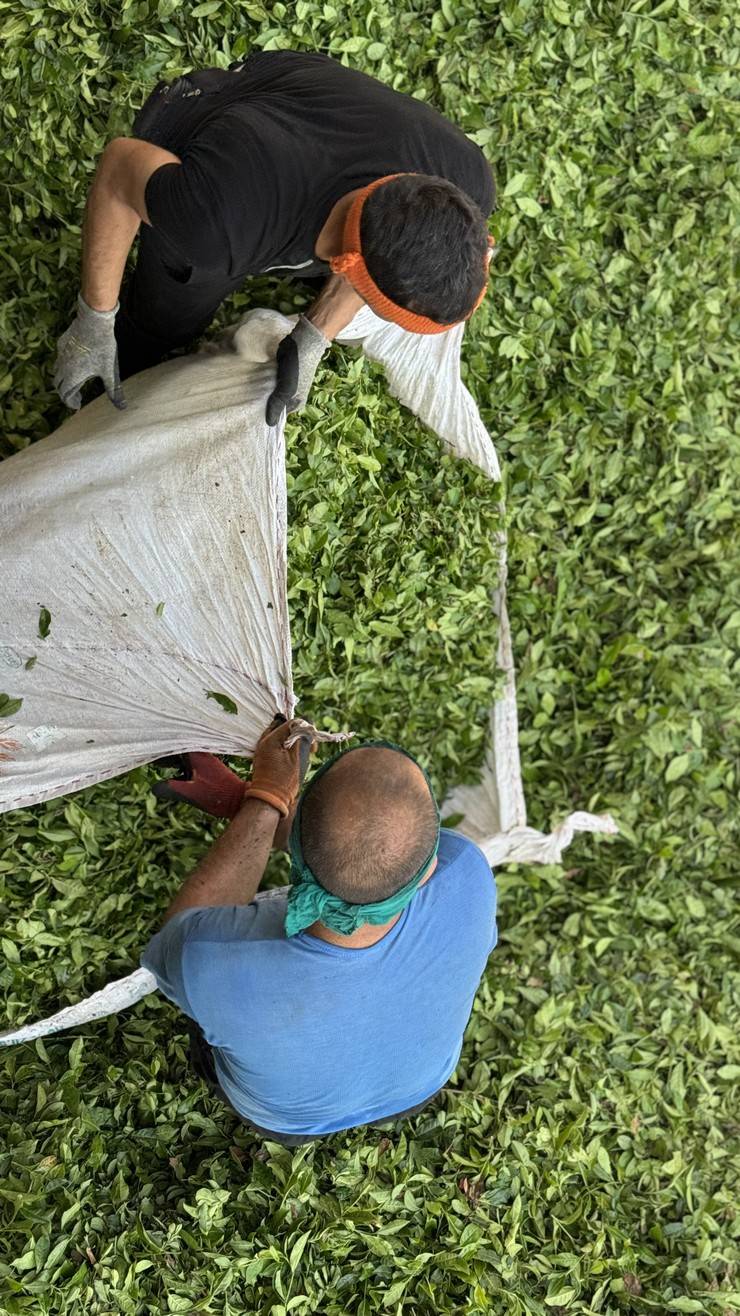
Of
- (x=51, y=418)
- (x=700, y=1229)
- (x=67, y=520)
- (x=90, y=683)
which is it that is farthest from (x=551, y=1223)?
(x=51, y=418)

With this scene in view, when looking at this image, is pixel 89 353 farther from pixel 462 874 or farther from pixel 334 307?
pixel 462 874

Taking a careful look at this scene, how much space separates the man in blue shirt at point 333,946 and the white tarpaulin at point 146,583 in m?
0.22

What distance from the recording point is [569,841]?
294 centimetres

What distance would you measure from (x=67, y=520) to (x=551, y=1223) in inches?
78.4

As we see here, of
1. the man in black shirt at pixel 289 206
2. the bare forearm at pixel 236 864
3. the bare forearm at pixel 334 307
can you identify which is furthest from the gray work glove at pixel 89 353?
the bare forearm at pixel 236 864

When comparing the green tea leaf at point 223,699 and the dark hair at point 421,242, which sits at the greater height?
the dark hair at point 421,242

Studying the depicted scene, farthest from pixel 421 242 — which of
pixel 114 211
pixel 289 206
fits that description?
pixel 114 211

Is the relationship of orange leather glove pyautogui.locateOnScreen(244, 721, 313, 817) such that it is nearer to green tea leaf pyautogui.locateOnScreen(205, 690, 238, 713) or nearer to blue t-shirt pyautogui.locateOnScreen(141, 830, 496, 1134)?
green tea leaf pyautogui.locateOnScreen(205, 690, 238, 713)

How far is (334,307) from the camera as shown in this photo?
2.10 metres

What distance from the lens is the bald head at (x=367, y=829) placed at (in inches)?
64.0

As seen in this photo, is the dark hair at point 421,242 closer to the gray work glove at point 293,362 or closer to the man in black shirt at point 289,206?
the man in black shirt at point 289,206

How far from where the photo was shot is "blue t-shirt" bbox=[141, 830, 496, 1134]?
5.85 feet

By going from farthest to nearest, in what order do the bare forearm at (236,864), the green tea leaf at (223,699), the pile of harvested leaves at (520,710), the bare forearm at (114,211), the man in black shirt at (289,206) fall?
the pile of harvested leaves at (520,710) → the green tea leaf at (223,699) → the bare forearm at (236,864) → the bare forearm at (114,211) → the man in black shirt at (289,206)

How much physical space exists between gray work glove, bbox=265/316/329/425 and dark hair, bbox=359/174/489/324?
38cm
